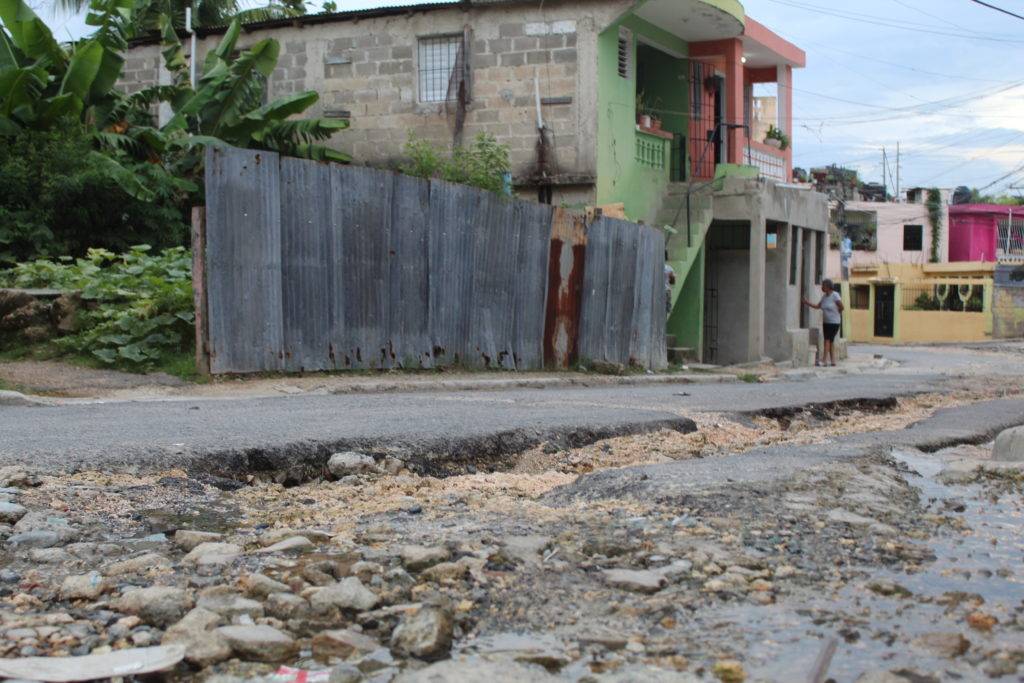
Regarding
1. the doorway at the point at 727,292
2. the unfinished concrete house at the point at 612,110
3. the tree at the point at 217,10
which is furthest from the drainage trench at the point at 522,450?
the tree at the point at 217,10

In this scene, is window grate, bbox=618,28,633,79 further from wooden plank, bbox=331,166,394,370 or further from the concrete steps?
wooden plank, bbox=331,166,394,370

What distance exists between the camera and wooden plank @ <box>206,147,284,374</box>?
10.3 m

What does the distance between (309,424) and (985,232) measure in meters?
50.4

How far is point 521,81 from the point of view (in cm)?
1700

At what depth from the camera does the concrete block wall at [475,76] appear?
54.8 feet

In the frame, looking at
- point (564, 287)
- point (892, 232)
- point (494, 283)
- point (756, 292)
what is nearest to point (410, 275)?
point (494, 283)

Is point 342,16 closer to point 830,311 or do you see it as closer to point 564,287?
point 564,287

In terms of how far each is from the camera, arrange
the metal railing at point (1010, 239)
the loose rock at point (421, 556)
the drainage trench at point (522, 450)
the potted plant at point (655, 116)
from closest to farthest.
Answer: the loose rock at point (421, 556), the drainage trench at point (522, 450), the potted plant at point (655, 116), the metal railing at point (1010, 239)

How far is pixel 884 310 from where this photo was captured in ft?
141

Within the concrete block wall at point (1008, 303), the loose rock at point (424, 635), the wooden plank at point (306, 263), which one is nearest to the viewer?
the loose rock at point (424, 635)

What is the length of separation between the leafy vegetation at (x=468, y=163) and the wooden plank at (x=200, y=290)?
4.52 metres

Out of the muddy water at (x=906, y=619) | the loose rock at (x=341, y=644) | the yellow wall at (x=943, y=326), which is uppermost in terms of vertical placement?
the loose rock at (x=341, y=644)

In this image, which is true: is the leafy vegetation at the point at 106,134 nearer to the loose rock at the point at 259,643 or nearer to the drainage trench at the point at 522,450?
the drainage trench at the point at 522,450

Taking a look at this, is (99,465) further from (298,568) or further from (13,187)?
(13,187)
